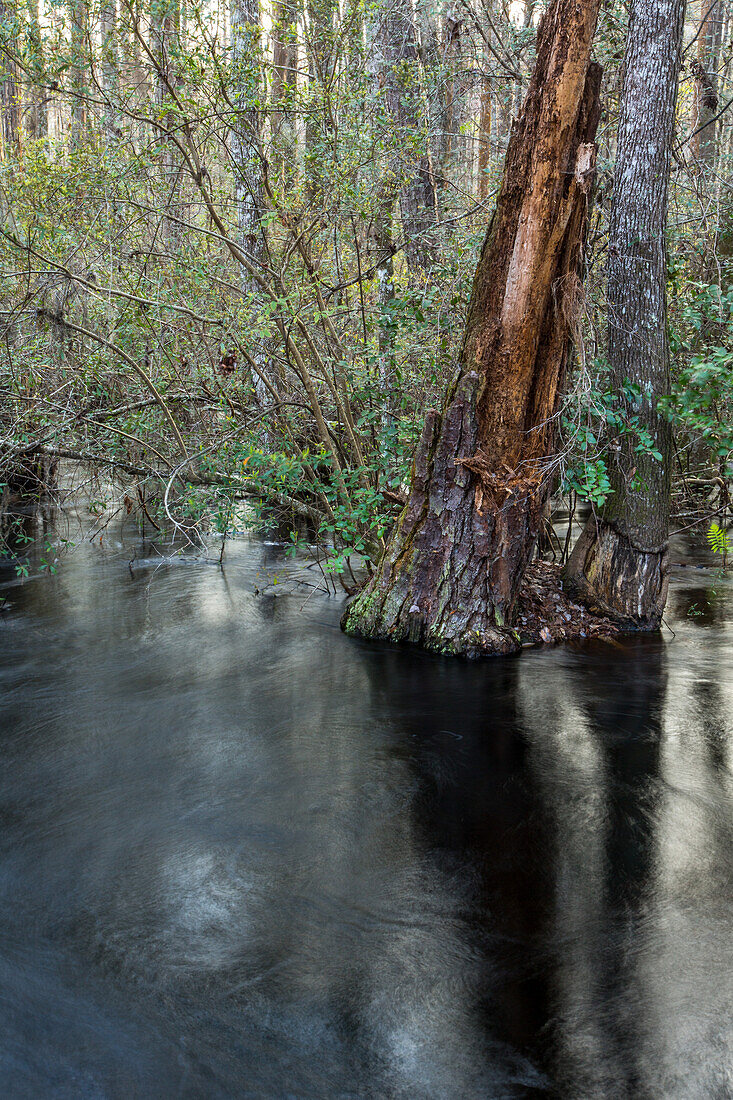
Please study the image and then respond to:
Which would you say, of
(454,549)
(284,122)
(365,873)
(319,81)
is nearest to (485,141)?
(319,81)

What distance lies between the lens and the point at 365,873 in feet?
13.1

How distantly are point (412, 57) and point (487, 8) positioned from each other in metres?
2.46

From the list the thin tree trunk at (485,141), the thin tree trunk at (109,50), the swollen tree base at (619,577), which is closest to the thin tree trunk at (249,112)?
the thin tree trunk at (109,50)

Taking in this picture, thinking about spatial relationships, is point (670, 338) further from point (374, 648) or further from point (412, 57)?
point (412, 57)

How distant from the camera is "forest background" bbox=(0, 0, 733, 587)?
6559mm

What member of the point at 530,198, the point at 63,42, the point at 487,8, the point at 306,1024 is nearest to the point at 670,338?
the point at 530,198

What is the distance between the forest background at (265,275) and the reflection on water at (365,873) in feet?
5.30

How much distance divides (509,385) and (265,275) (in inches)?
105

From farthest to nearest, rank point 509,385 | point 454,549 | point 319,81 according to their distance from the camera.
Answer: point 319,81 < point 454,549 < point 509,385

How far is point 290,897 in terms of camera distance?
382 centimetres

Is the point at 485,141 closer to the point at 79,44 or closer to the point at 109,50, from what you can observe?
the point at 109,50

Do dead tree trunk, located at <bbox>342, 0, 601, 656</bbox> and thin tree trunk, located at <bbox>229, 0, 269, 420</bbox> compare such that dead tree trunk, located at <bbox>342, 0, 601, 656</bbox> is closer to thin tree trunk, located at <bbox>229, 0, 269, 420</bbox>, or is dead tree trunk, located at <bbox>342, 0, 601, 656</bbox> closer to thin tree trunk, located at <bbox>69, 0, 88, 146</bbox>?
thin tree trunk, located at <bbox>229, 0, 269, 420</bbox>

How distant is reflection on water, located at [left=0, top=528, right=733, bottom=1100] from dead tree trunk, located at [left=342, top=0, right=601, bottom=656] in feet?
2.01

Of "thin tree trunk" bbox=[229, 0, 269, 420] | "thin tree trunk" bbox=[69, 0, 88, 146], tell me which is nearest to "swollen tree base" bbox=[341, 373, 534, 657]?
"thin tree trunk" bbox=[229, 0, 269, 420]
